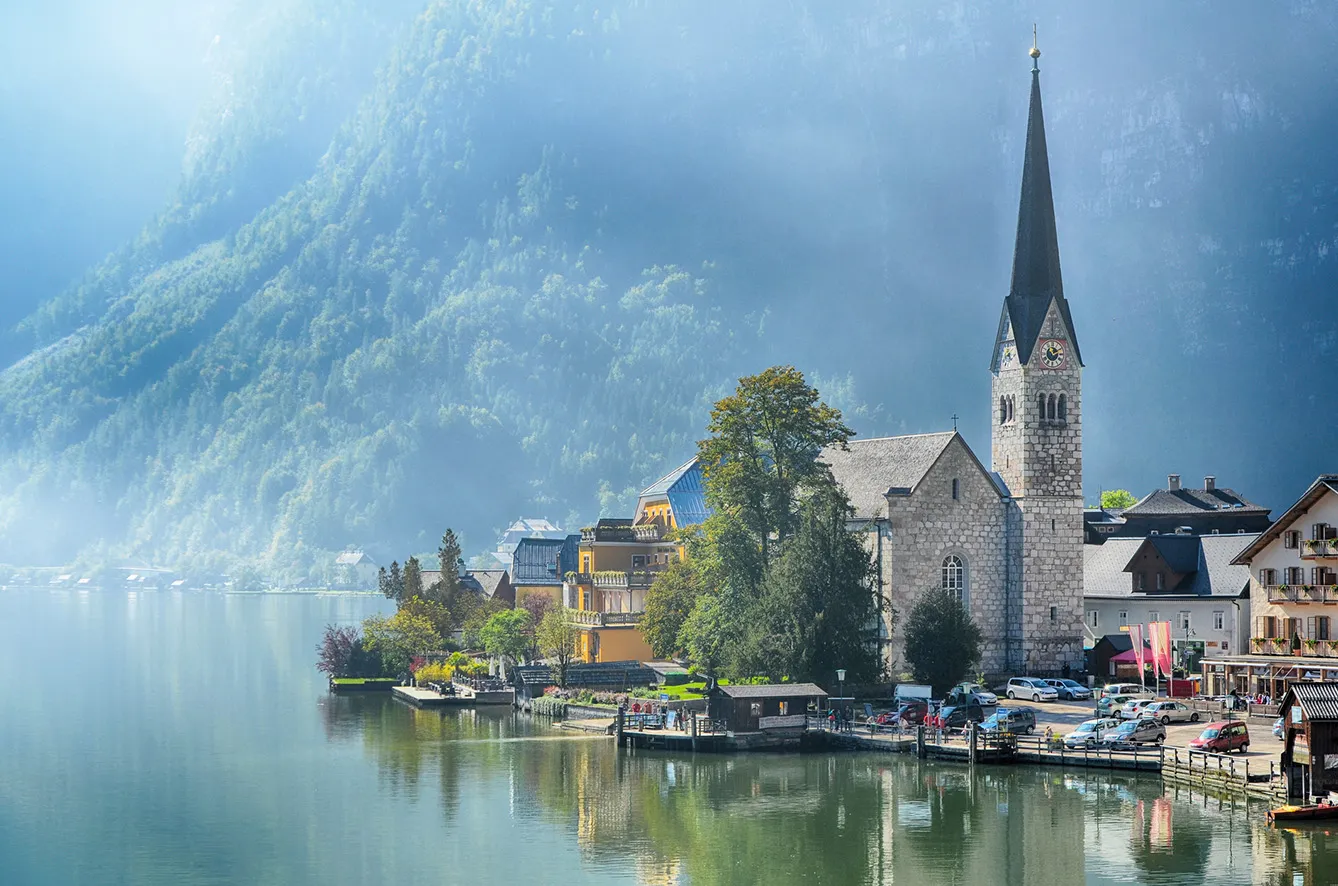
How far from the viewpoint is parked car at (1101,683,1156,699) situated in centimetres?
7438

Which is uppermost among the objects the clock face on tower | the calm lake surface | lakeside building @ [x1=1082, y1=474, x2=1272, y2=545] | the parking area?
the clock face on tower

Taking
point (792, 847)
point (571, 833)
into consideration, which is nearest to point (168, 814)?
point (571, 833)

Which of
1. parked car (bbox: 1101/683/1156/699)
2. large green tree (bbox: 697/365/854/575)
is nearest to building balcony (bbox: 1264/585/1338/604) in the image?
parked car (bbox: 1101/683/1156/699)

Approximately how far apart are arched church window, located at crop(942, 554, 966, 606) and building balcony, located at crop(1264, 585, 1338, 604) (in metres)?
15.8

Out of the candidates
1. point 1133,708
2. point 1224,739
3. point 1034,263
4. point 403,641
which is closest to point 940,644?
point 1133,708

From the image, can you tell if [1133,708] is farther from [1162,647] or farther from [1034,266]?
[1034,266]

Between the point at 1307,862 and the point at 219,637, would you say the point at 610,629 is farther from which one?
the point at 219,637

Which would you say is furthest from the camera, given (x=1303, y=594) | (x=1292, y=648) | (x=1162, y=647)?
(x=1162, y=647)

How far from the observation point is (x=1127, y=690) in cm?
7694

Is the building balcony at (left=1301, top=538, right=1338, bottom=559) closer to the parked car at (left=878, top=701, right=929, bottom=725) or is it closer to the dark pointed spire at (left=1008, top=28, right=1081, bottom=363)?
the parked car at (left=878, top=701, right=929, bottom=725)

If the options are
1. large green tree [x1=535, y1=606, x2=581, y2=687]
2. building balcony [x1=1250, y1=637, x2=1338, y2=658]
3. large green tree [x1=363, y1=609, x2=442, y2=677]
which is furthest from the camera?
large green tree [x1=363, y1=609, x2=442, y2=677]

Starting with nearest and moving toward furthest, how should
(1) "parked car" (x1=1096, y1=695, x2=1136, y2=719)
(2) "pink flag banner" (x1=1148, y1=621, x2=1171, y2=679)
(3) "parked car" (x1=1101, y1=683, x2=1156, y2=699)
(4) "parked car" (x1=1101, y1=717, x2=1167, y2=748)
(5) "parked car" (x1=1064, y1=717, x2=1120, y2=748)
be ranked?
(4) "parked car" (x1=1101, y1=717, x2=1167, y2=748)
(5) "parked car" (x1=1064, y1=717, x2=1120, y2=748)
(1) "parked car" (x1=1096, y1=695, x2=1136, y2=719)
(2) "pink flag banner" (x1=1148, y1=621, x2=1171, y2=679)
(3) "parked car" (x1=1101, y1=683, x2=1156, y2=699)

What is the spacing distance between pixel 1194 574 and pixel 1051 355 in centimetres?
1266

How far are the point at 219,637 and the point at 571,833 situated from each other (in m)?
115
